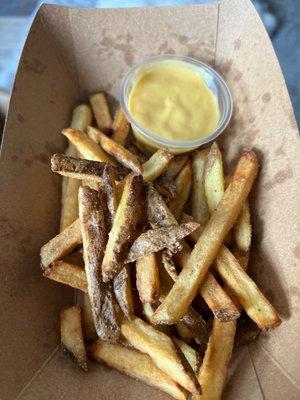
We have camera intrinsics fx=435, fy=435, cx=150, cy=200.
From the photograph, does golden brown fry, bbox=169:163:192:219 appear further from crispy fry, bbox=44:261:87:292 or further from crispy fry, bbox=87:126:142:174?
crispy fry, bbox=44:261:87:292

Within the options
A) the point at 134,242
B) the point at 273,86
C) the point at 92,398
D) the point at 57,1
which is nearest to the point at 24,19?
the point at 57,1

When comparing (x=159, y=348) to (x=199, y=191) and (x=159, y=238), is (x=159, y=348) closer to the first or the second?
(x=159, y=238)

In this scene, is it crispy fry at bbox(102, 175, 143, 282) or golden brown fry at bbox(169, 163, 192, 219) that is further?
golden brown fry at bbox(169, 163, 192, 219)

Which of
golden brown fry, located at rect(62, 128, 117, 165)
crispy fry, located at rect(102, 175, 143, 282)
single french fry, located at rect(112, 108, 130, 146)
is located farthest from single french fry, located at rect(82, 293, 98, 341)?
single french fry, located at rect(112, 108, 130, 146)

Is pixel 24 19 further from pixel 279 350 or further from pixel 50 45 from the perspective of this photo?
pixel 279 350

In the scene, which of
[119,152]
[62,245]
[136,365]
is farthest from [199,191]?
[136,365]
